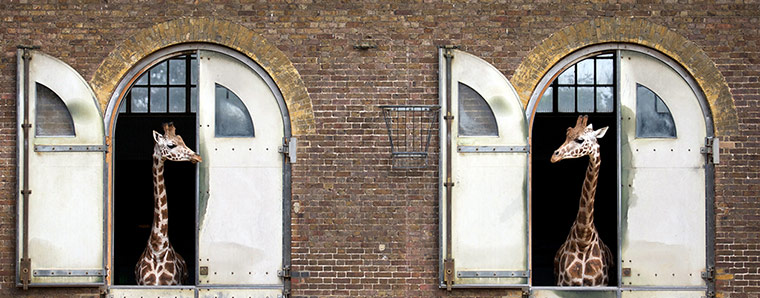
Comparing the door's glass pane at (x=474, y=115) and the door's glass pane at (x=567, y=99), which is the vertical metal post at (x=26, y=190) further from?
the door's glass pane at (x=567, y=99)

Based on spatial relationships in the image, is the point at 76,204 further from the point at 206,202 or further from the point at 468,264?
the point at 468,264

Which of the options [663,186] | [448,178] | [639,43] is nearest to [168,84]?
[448,178]

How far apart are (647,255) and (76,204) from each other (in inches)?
244

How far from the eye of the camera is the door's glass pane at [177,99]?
1208 cm

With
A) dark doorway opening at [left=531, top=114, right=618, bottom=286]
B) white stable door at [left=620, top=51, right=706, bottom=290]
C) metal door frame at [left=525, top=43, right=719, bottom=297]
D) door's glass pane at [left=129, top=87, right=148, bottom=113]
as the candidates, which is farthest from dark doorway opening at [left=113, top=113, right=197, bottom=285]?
white stable door at [left=620, top=51, right=706, bottom=290]

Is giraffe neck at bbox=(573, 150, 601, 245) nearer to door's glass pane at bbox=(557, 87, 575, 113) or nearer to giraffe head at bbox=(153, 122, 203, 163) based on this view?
door's glass pane at bbox=(557, 87, 575, 113)

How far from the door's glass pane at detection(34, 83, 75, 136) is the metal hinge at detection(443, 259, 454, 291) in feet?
14.0

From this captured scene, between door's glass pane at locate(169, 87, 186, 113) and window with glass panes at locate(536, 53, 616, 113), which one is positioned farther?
door's glass pane at locate(169, 87, 186, 113)

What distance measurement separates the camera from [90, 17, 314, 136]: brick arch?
9.44 m

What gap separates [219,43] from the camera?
31.0ft

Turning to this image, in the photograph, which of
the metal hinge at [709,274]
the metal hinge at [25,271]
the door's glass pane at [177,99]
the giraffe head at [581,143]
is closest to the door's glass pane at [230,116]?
the metal hinge at [25,271]

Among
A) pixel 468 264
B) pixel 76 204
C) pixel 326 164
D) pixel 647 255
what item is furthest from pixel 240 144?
pixel 647 255

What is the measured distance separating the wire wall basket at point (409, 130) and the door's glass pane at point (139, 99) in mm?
4019

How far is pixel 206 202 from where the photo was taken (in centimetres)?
948
